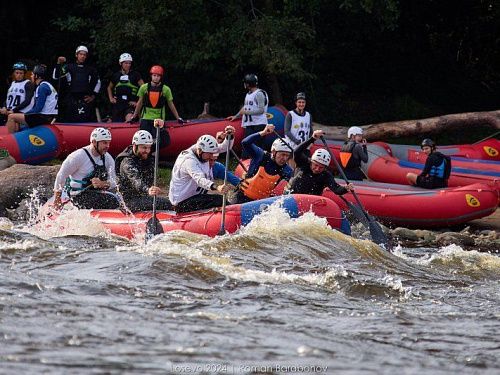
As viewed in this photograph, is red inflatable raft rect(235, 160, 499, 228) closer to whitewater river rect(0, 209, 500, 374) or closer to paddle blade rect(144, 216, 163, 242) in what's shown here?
whitewater river rect(0, 209, 500, 374)

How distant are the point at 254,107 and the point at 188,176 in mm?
6278

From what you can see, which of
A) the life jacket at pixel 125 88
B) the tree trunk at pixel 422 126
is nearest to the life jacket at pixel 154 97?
the life jacket at pixel 125 88

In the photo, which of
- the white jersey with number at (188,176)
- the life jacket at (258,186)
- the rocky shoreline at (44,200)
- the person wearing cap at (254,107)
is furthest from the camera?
the person wearing cap at (254,107)

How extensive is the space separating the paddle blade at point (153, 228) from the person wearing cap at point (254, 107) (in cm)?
660

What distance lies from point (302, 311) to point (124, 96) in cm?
1147

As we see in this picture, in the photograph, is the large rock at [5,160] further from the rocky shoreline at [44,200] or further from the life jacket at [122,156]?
the life jacket at [122,156]

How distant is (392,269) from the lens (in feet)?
43.6

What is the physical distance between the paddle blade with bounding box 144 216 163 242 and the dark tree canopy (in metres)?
8.07

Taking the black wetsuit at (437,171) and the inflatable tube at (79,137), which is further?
the inflatable tube at (79,137)

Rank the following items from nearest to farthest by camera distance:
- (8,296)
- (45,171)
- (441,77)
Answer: (8,296), (45,171), (441,77)

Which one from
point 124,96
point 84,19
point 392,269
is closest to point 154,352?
point 392,269

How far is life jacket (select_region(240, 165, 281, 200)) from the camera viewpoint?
15438 mm

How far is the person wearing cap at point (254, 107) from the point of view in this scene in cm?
2061

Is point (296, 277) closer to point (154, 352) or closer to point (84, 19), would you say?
point (154, 352)
